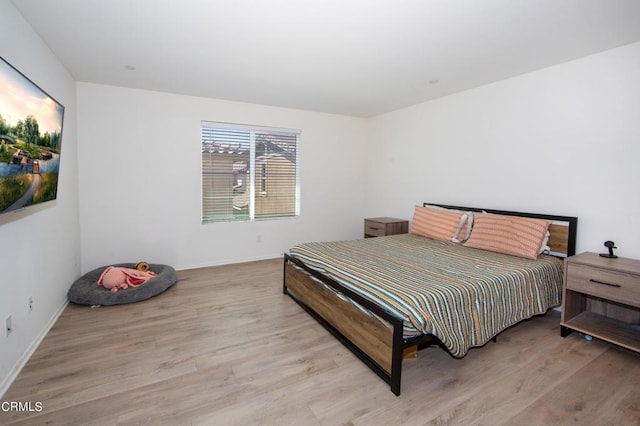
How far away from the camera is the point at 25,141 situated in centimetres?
195

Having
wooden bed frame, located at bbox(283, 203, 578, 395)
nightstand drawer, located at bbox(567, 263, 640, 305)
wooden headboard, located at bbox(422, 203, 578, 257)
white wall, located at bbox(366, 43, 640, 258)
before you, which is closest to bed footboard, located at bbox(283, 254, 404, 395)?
wooden bed frame, located at bbox(283, 203, 578, 395)

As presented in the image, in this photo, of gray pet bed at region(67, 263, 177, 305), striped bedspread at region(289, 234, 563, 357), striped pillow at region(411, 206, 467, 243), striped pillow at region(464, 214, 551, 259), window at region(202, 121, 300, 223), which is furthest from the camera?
window at region(202, 121, 300, 223)

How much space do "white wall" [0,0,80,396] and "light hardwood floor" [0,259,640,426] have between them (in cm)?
20

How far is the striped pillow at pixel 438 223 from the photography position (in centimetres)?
377

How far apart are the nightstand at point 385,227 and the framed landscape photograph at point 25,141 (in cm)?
382

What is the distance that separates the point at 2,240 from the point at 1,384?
2.83 ft

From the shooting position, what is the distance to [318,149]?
17.7ft

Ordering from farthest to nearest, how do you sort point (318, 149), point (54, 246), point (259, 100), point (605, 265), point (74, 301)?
1. point (318, 149)
2. point (259, 100)
3. point (74, 301)
4. point (54, 246)
5. point (605, 265)

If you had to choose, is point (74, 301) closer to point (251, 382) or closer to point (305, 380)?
point (251, 382)

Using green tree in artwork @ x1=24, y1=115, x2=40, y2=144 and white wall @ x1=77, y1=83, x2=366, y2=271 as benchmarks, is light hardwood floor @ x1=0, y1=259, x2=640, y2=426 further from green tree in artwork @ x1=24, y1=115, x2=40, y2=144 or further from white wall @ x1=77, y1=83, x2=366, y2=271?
green tree in artwork @ x1=24, y1=115, x2=40, y2=144

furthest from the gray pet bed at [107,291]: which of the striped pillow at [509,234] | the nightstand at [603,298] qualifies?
the nightstand at [603,298]

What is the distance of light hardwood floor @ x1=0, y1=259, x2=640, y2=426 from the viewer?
1746 mm

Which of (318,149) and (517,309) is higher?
A: (318,149)

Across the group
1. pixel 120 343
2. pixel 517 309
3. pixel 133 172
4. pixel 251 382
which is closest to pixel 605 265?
pixel 517 309
